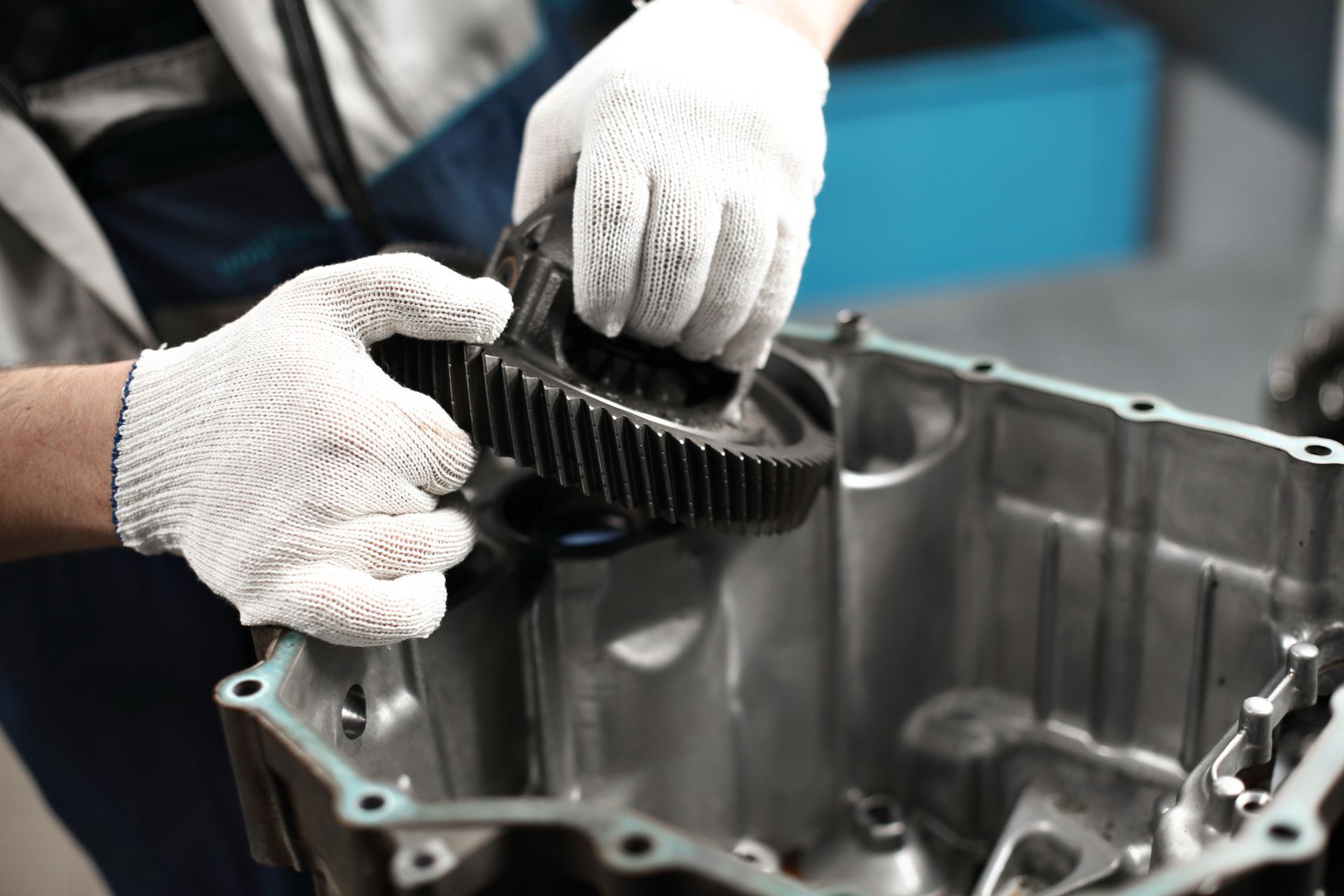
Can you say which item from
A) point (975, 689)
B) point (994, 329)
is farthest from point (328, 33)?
point (994, 329)

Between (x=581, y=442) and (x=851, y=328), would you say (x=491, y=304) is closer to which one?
(x=581, y=442)

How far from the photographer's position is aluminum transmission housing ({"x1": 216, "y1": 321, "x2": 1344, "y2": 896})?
82 cm

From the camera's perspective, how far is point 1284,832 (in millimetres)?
583

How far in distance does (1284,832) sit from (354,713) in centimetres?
53

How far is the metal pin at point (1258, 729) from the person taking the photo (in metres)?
0.74

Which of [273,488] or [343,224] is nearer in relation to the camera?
[273,488]

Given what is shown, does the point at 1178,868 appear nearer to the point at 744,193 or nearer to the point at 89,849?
the point at 744,193

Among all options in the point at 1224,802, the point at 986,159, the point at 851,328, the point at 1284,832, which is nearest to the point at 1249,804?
the point at 1224,802

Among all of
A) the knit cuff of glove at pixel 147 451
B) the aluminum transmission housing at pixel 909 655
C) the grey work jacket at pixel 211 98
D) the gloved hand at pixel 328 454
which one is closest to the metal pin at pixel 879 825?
Result: the aluminum transmission housing at pixel 909 655

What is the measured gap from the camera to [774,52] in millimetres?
971

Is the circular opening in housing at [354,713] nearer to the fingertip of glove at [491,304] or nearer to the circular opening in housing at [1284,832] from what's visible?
the fingertip of glove at [491,304]

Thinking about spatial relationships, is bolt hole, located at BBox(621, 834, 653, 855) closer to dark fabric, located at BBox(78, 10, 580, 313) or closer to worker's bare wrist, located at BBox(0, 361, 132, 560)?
worker's bare wrist, located at BBox(0, 361, 132, 560)

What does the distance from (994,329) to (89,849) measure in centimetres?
199

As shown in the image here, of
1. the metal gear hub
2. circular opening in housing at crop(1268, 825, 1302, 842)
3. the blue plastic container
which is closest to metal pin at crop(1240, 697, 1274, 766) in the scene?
circular opening in housing at crop(1268, 825, 1302, 842)
